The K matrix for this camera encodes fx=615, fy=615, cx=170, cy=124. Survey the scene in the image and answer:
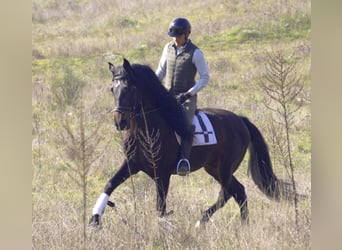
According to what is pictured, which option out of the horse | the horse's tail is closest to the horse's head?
the horse

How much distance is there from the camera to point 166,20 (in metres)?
18.6

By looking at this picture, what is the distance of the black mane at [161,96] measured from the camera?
5.72 meters

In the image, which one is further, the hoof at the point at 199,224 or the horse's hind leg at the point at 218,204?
the horse's hind leg at the point at 218,204

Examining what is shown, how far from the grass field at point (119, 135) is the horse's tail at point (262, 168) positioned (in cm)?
16

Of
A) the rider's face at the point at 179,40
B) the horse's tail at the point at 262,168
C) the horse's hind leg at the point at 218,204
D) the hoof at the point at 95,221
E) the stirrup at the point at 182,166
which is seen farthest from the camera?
the horse's tail at the point at 262,168

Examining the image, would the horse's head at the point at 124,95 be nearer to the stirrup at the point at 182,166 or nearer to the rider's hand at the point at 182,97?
the rider's hand at the point at 182,97

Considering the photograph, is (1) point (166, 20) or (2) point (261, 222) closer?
(2) point (261, 222)

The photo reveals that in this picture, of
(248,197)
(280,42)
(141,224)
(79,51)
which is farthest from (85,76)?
(141,224)

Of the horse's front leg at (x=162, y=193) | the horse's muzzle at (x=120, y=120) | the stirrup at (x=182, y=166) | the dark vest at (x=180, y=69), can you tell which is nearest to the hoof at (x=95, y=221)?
the horse's front leg at (x=162, y=193)

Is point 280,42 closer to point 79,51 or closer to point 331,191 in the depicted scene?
point 79,51

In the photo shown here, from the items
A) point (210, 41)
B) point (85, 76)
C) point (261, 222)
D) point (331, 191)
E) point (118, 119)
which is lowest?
point (261, 222)

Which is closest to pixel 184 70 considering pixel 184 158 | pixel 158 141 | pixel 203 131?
pixel 203 131

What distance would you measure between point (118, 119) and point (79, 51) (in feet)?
37.4

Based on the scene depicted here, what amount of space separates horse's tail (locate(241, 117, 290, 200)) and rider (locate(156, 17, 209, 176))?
3.35 ft
